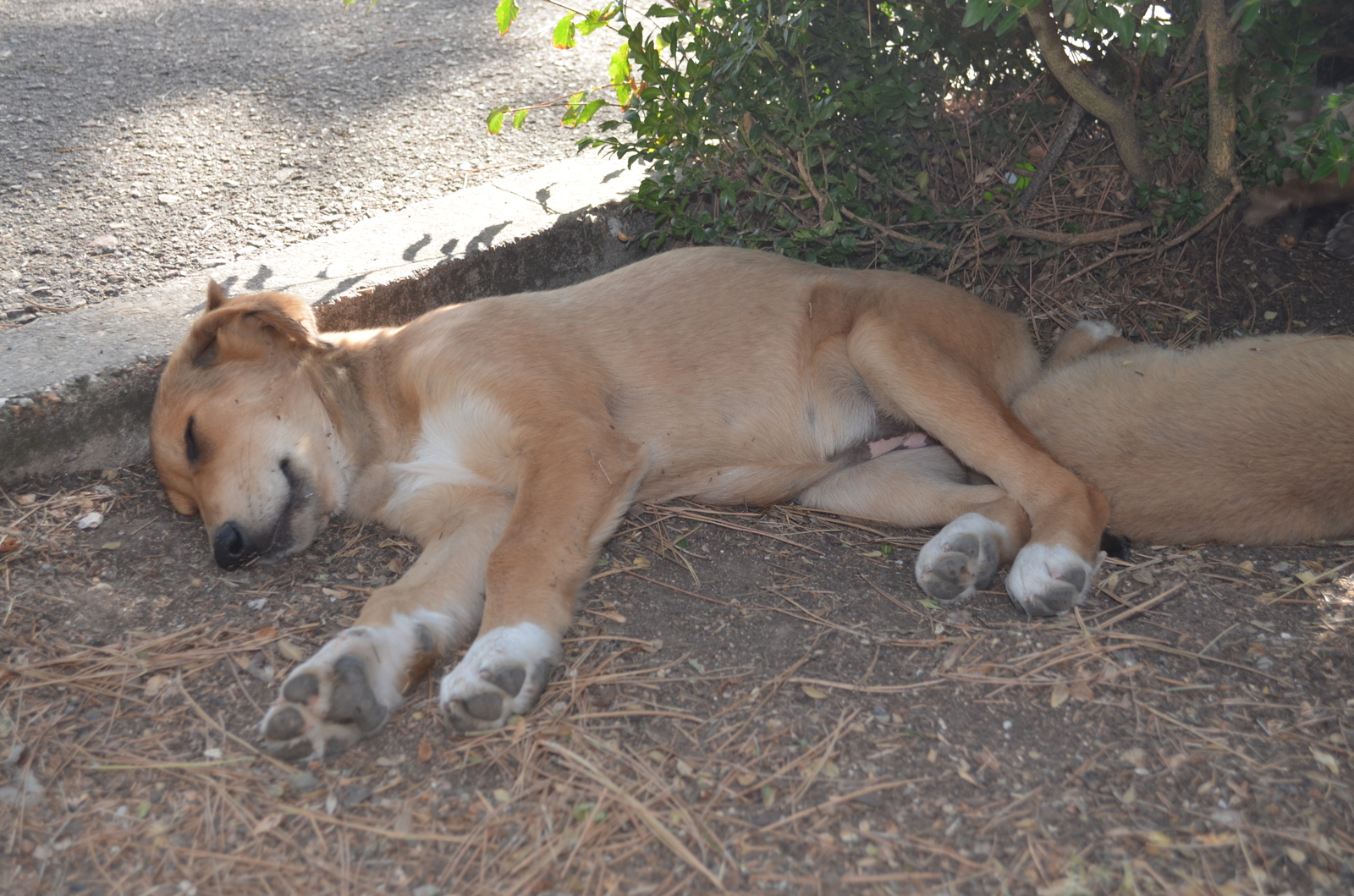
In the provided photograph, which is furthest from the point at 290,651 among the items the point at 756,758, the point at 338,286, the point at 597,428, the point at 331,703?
the point at 338,286

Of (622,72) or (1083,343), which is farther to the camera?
(622,72)

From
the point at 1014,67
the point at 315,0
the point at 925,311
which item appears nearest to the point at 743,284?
the point at 925,311

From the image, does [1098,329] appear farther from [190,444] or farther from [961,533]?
[190,444]

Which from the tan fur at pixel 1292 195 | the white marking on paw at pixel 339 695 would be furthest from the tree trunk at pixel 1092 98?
the white marking on paw at pixel 339 695

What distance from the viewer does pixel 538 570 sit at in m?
→ 2.89

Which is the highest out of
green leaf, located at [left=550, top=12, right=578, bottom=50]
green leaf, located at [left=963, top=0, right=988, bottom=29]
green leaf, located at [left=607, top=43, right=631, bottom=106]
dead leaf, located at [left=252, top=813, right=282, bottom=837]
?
green leaf, located at [left=963, top=0, right=988, bottom=29]

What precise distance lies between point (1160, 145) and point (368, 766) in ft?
12.7

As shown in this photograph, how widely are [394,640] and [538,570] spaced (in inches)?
18.0

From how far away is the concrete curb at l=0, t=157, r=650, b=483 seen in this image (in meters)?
3.41

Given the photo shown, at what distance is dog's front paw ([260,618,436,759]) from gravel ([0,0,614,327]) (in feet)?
7.94

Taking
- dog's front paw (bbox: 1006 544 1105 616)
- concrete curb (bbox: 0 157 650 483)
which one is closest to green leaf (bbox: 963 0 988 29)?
dog's front paw (bbox: 1006 544 1105 616)

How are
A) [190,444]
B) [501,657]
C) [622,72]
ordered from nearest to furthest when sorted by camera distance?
[501,657], [190,444], [622,72]

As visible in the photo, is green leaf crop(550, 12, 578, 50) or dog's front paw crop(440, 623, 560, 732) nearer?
dog's front paw crop(440, 623, 560, 732)

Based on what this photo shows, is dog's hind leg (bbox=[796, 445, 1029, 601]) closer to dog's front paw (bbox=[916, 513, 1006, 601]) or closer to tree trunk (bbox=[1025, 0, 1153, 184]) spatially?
dog's front paw (bbox=[916, 513, 1006, 601])
